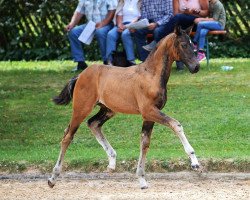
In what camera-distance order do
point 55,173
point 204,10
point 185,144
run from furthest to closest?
point 204,10 → point 55,173 → point 185,144

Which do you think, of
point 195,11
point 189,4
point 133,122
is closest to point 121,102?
point 133,122

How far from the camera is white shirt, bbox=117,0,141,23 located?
17938mm

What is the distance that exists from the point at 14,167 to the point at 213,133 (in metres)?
3.22

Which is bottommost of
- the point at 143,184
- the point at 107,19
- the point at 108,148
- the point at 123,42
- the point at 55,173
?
the point at 123,42

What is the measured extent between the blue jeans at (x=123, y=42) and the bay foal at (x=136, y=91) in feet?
20.8

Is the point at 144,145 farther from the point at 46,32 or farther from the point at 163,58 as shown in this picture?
the point at 46,32

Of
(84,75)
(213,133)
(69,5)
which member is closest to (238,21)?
(69,5)

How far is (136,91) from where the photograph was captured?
1066 cm

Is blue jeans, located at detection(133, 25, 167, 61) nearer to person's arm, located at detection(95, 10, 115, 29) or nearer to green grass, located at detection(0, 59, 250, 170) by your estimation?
green grass, located at detection(0, 59, 250, 170)

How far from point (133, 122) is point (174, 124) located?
488 centimetres

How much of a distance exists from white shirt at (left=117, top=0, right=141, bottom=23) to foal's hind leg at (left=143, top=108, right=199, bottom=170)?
7658 millimetres

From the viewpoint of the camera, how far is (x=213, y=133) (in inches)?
557

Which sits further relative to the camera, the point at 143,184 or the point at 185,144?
the point at 143,184

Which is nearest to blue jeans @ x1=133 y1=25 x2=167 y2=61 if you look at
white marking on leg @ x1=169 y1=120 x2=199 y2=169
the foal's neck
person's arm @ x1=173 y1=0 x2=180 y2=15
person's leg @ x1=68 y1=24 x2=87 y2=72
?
person's arm @ x1=173 y1=0 x2=180 y2=15
